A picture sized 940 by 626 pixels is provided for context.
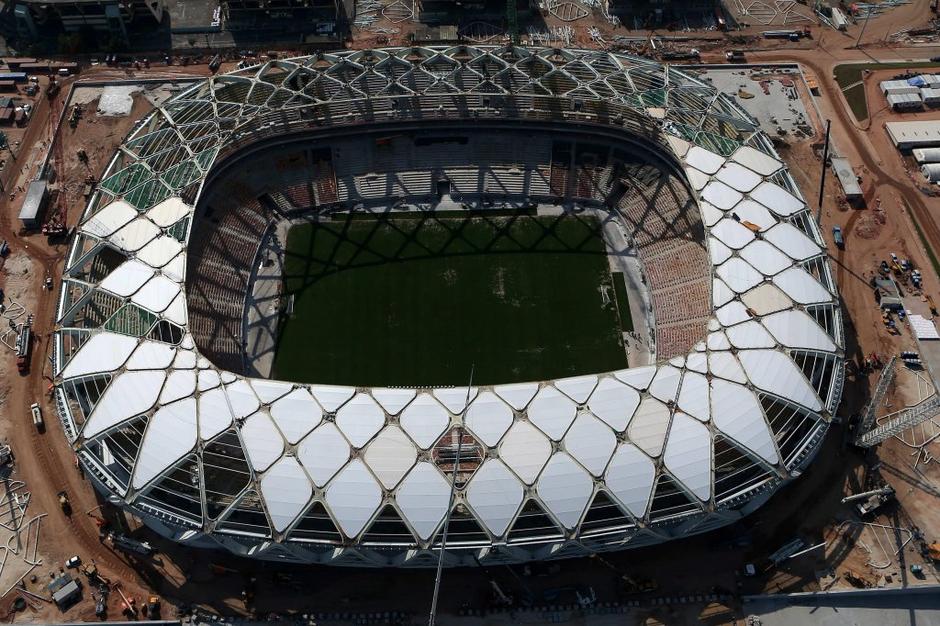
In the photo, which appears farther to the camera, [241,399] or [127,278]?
[127,278]

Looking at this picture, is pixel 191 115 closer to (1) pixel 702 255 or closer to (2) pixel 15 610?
(2) pixel 15 610

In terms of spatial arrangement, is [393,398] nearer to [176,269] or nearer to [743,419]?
[176,269]

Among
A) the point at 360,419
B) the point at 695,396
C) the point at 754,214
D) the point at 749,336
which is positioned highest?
the point at 754,214

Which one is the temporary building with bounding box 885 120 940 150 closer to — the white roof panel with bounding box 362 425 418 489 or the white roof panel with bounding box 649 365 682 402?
the white roof panel with bounding box 649 365 682 402

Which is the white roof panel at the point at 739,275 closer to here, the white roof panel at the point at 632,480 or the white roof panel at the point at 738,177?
the white roof panel at the point at 738,177

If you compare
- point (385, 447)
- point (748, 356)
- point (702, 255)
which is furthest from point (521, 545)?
point (702, 255)

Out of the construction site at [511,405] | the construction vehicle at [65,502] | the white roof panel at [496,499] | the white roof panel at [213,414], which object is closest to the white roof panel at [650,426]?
the construction site at [511,405]

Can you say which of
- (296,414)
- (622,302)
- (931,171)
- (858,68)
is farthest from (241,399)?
(858,68)
